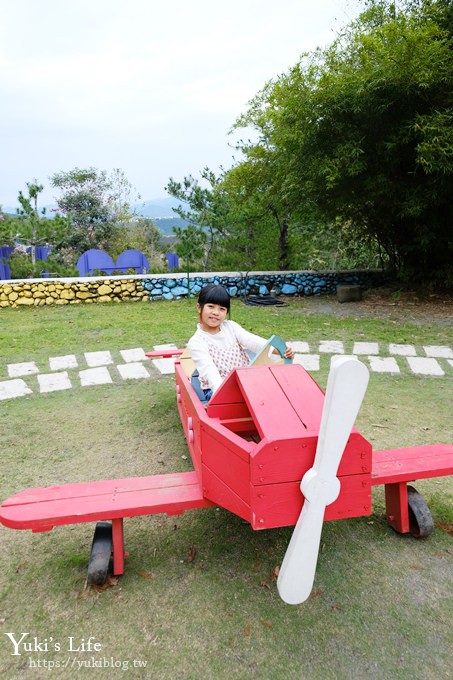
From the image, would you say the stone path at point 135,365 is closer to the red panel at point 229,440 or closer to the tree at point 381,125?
the red panel at point 229,440

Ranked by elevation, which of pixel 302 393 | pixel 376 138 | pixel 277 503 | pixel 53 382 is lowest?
pixel 53 382

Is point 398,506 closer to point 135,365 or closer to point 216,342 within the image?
point 216,342

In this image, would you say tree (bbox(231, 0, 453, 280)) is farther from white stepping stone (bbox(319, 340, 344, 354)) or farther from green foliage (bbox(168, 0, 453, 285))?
white stepping stone (bbox(319, 340, 344, 354))

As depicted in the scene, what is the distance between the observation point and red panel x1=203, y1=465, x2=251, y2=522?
1.70m

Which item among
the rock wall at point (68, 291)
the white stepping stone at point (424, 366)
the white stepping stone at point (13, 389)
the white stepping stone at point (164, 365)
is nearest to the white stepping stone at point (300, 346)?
the white stepping stone at point (424, 366)

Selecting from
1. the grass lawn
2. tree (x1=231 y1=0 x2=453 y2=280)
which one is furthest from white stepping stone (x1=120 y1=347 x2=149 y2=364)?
tree (x1=231 y1=0 x2=453 y2=280)

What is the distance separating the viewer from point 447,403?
3.94 meters

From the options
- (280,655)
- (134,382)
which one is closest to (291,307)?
(134,382)

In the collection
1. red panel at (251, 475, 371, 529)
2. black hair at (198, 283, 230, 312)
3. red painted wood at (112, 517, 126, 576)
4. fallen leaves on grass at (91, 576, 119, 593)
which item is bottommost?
fallen leaves on grass at (91, 576, 119, 593)

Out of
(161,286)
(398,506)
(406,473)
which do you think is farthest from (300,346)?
(161,286)

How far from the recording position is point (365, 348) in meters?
5.83

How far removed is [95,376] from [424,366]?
11.2 feet

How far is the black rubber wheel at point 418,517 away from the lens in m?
2.16

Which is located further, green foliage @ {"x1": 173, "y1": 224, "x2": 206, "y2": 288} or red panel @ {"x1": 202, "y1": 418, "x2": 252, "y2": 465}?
green foliage @ {"x1": 173, "y1": 224, "x2": 206, "y2": 288}
